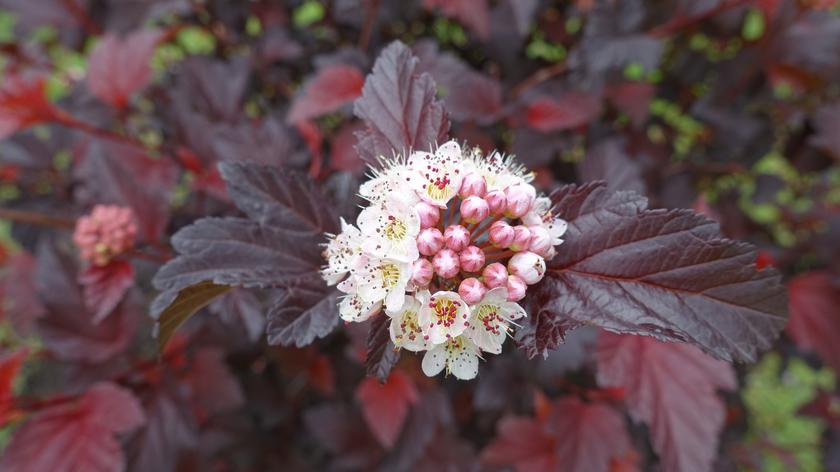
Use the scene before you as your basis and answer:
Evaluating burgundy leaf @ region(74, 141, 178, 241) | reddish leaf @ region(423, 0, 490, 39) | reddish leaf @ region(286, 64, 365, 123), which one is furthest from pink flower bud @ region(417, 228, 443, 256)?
reddish leaf @ region(423, 0, 490, 39)

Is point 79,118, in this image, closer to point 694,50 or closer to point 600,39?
point 600,39

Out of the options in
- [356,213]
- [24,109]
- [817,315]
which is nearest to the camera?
[356,213]

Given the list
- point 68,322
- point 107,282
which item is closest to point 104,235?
point 107,282

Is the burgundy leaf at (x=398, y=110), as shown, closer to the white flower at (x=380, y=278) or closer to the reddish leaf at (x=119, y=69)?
the white flower at (x=380, y=278)

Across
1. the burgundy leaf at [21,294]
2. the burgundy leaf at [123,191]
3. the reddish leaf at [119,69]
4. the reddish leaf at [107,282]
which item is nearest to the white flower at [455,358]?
the reddish leaf at [107,282]

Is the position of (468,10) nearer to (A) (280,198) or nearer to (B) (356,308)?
(A) (280,198)

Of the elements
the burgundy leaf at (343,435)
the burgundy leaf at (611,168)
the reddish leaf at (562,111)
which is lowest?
the burgundy leaf at (343,435)
